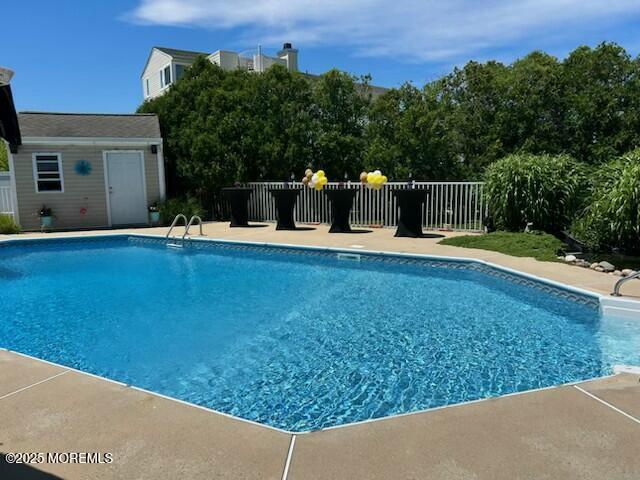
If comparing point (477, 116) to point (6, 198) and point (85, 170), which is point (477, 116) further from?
point (6, 198)

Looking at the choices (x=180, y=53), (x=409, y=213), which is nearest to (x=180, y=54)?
(x=180, y=53)

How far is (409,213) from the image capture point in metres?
11.9

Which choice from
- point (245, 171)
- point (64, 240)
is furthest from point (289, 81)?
point (64, 240)

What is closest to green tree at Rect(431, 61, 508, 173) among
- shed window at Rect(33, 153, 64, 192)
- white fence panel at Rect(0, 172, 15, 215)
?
shed window at Rect(33, 153, 64, 192)

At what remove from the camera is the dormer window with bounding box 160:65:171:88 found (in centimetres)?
3139

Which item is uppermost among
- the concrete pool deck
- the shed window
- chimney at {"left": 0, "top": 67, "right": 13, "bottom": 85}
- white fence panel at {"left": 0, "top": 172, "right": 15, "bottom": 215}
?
chimney at {"left": 0, "top": 67, "right": 13, "bottom": 85}

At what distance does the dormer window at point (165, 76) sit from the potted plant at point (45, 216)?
18.7 metres

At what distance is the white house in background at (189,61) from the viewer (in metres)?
30.2

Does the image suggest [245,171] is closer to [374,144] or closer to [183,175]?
[183,175]

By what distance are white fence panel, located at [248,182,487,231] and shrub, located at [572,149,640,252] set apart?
3.10m

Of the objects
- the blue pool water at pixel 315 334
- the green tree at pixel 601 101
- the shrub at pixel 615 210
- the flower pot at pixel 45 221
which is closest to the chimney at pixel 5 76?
the blue pool water at pixel 315 334

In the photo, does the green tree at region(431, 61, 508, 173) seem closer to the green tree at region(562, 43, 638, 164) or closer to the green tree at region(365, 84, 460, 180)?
the green tree at region(365, 84, 460, 180)

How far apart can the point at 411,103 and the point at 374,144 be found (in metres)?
2.03

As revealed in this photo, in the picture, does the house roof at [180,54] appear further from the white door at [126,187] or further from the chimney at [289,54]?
the white door at [126,187]
